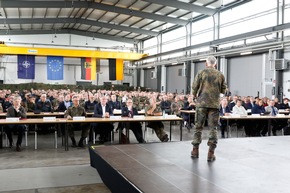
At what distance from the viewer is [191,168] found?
12.8 ft

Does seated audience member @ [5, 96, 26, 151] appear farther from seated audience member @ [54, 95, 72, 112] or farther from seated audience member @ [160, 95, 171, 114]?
seated audience member @ [160, 95, 171, 114]

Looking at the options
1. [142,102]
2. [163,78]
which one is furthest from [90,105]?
[163,78]

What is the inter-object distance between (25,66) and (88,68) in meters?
3.67

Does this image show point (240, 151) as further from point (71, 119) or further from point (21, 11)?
point (21, 11)

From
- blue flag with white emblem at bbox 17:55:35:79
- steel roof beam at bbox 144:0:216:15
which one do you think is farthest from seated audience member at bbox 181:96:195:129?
blue flag with white emblem at bbox 17:55:35:79

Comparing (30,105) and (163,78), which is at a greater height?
(163,78)

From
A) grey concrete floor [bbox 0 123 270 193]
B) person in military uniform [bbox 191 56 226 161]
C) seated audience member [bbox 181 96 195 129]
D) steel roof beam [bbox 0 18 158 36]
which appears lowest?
grey concrete floor [bbox 0 123 270 193]

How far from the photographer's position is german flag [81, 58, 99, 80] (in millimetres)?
18641

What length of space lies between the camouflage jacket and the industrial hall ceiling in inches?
417

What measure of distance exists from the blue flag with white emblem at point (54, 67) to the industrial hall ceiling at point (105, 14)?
107 inches

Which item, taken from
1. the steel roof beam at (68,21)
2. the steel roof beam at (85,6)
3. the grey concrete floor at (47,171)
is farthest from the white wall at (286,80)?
the steel roof beam at (68,21)

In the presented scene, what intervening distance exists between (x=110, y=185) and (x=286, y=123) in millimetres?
7225

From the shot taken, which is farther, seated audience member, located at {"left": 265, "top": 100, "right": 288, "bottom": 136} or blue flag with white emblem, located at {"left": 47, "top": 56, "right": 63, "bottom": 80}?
blue flag with white emblem, located at {"left": 47, "top": 56, "right": 63, "bottom": 80}

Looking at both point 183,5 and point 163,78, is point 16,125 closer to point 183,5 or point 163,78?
point 183,5
